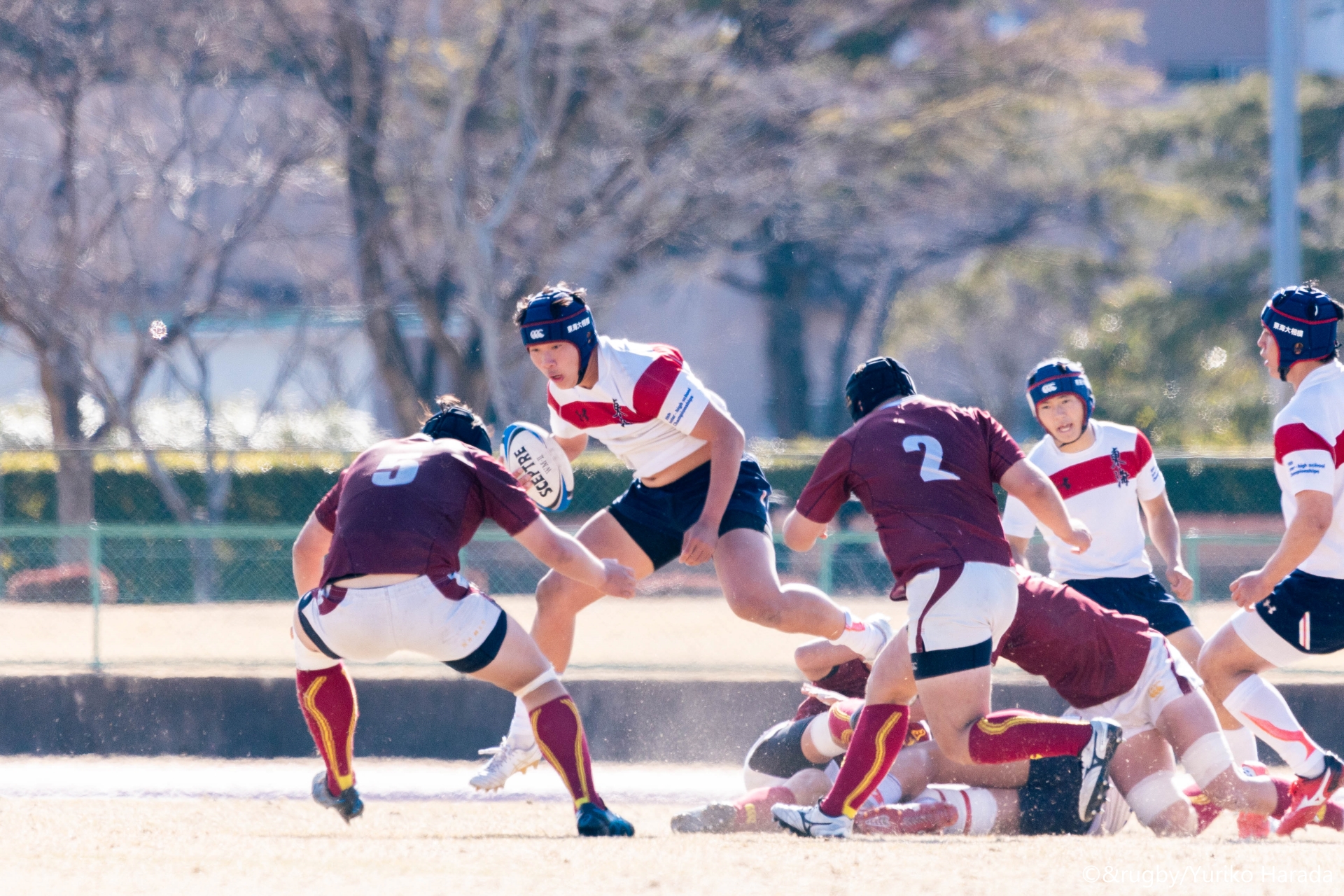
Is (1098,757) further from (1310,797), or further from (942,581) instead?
(1310,797)

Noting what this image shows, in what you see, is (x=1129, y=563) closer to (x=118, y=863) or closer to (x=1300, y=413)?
(x=1300, y=413)

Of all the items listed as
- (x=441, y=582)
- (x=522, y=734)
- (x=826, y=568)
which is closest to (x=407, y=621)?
(x=441, y=582)

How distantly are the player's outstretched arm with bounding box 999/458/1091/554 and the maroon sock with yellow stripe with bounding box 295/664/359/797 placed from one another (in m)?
2.53

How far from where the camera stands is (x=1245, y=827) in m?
5.90

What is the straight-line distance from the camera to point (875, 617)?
6.46 metres

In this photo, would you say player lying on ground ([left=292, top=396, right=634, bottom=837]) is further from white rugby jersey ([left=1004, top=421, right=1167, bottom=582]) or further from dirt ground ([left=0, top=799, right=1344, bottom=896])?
white rugby jersey ([left=1004, top=421, right=1167, bottom=582])

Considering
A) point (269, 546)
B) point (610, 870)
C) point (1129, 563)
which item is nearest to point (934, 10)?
point (269, 546)

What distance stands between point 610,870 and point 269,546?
7.05m

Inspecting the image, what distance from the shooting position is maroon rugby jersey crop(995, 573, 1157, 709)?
568cm

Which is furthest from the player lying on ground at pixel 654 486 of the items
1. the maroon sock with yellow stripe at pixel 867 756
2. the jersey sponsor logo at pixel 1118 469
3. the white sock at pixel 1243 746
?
the white sock at pixel 1243 746

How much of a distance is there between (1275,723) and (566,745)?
105 inches

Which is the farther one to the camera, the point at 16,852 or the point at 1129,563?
the point at 1129,563

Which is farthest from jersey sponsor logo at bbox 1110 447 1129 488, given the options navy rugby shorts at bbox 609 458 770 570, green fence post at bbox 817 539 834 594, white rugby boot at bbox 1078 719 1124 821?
green fence post at bbox 817 539 834 594

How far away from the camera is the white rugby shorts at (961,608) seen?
208 inches
